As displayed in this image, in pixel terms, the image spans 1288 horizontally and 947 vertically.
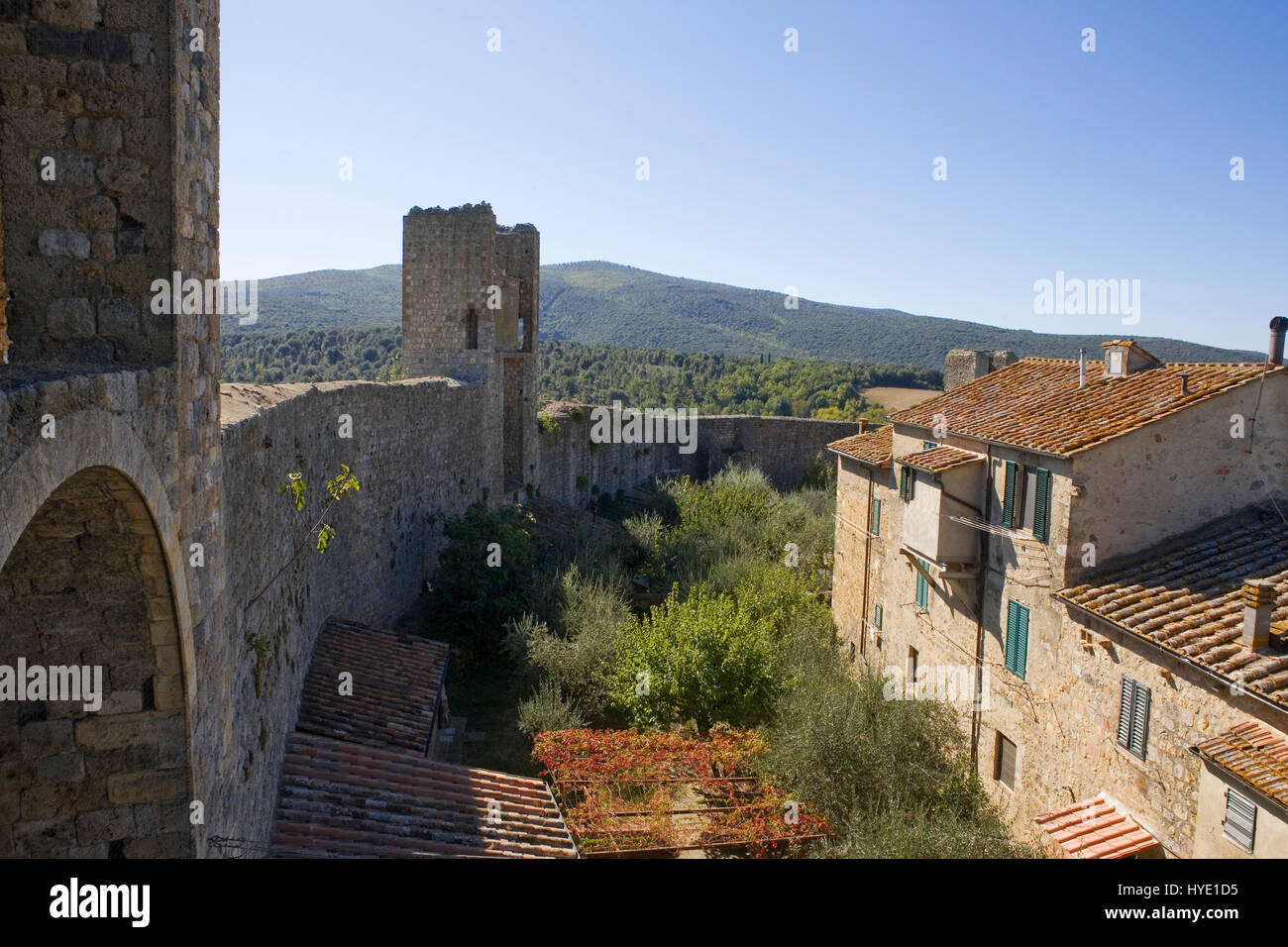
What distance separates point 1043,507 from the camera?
33.4ft

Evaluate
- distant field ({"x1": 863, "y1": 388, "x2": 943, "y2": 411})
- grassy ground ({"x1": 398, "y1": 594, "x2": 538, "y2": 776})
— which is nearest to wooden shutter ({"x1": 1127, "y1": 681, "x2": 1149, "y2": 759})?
grassy ground ({"x1": 398, "y1": 594, "x2": 538, "y2": 776})

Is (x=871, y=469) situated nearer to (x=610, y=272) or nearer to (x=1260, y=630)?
(x=1260, y=630)

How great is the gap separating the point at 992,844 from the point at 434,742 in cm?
645

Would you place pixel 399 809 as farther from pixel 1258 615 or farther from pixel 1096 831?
pixel 1258 615

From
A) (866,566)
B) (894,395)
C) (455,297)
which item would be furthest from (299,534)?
(894,395)

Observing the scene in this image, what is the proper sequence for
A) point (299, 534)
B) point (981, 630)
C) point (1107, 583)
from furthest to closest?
point (981, 630) → point (1107, 583) → point (299, 534)

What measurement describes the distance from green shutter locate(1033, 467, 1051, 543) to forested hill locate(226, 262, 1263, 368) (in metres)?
57.1

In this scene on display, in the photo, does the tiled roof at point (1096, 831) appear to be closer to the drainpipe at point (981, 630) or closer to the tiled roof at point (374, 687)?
the drainpipe at point (981, 630)

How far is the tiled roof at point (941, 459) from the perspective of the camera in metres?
11.6

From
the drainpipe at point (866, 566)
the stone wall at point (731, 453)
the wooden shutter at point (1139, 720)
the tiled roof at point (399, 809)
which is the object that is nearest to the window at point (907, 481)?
the drainpipe at point (866, 566)

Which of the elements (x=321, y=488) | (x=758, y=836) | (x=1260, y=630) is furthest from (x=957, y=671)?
(x=321, y=488)

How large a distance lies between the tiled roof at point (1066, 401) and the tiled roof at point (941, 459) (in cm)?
28

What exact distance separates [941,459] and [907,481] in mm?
1367
